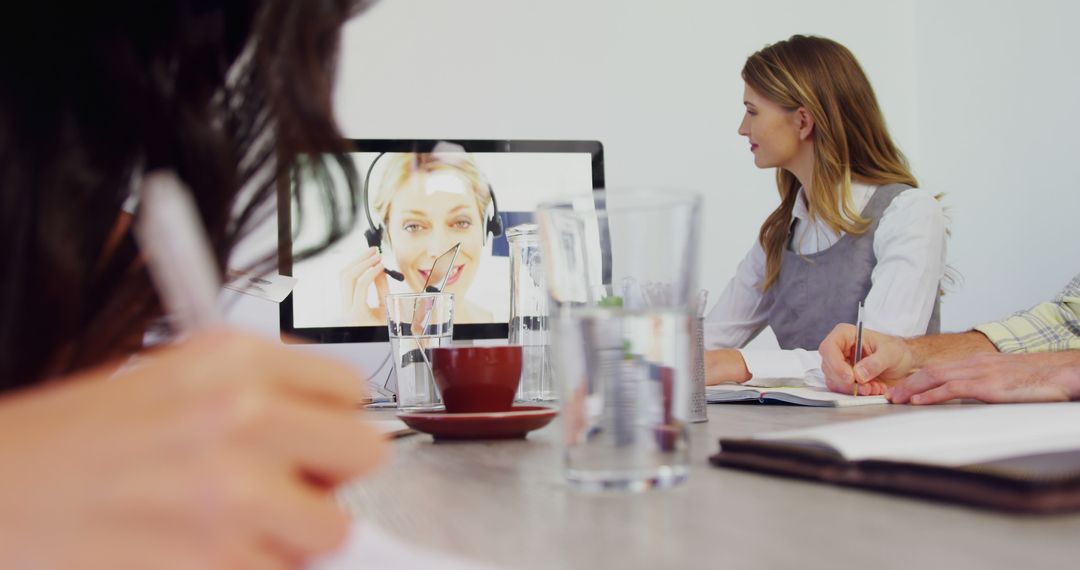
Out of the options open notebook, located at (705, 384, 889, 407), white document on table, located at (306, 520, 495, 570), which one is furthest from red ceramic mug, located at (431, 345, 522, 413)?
white document on table, located at (306, 520, 495, 570)

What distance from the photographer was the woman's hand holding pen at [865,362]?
114 centimetres

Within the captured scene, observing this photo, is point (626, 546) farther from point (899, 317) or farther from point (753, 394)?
point (899, 317)

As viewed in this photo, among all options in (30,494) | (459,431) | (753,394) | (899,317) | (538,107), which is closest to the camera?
(30,494)

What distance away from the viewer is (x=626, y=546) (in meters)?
0.34

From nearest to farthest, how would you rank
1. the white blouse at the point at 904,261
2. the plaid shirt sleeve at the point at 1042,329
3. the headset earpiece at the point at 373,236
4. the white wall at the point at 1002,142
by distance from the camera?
the plaid shirt sleeve at the point at 1042,329 → the headset earpiece at the point at 373,236 → the white blouse at the point at 904,261 → the white wall at the point at 1002,142

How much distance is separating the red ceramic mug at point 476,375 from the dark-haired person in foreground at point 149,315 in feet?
0.97

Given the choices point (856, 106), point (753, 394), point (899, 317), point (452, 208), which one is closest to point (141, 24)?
point (753, 394)

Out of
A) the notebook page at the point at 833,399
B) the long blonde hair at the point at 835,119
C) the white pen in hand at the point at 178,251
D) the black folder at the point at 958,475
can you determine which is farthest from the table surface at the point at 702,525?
the long blonde hair at the point at 835,119

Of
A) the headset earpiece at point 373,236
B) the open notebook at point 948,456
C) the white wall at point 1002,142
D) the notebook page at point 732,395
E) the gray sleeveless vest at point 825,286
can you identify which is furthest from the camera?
the white wall at point 1002,142

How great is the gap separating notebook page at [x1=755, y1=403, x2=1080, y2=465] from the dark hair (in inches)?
11.5

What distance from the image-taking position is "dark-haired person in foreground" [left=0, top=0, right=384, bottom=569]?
0.89ft

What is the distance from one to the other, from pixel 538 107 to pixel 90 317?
2483 millimetres

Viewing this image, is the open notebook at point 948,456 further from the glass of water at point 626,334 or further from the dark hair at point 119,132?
the dark hair at point 119,132

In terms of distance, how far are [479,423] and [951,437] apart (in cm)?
35
